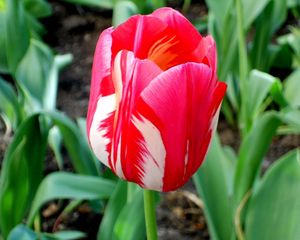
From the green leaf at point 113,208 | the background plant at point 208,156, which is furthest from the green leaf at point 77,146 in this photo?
the green leaf at point 113,208

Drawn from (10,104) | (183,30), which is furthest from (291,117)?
(10,104)

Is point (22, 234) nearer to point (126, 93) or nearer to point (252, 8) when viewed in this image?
point (126, 93)

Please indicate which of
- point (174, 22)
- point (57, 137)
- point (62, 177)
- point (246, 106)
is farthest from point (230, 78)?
point (174, 22)

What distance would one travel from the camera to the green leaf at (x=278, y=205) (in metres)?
1.07

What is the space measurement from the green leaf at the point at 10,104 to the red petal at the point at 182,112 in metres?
0.80

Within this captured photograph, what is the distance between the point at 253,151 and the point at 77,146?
30 centimetres

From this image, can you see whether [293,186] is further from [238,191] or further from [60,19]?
[60,19]

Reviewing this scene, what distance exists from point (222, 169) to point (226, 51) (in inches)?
14.8

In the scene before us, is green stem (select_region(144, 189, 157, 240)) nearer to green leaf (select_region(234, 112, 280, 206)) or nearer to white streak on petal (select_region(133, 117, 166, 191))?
white streak on petal (select_region(133, 117, 166, 191))

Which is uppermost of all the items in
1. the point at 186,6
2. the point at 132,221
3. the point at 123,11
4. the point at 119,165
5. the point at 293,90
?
the point at 119,165

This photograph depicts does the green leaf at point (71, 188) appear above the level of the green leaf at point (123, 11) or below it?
below

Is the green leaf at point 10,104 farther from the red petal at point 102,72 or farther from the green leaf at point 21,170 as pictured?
the red petal at point 102,72

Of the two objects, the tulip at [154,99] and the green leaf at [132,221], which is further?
the green leaf at [132,221]

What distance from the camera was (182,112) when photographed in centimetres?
68
